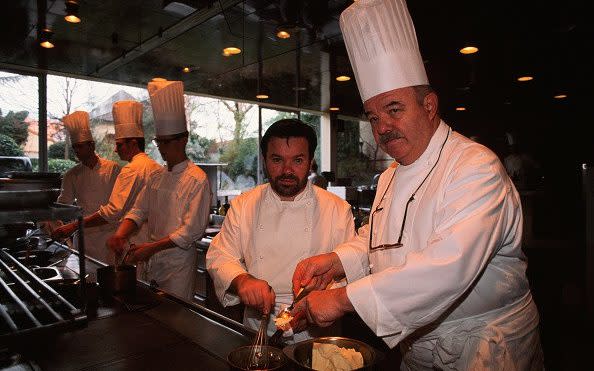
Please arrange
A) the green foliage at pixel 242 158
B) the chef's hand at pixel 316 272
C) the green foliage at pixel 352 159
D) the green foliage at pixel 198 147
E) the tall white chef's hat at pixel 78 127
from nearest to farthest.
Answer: the chef's hand at pixel 316 272, the tall white chef's hat at pixel 78 127, the green foliage at pixel 198 147, the green foliage at pixel 242 158, the green foliage at pixel 352 159

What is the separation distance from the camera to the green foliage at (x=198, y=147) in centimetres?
977

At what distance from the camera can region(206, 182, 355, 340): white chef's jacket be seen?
2.08 meters

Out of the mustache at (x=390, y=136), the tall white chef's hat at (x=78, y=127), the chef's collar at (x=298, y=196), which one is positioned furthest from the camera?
the tall white chef's hat at (x=78, y=127)

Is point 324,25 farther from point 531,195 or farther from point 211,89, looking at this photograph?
point 531,195

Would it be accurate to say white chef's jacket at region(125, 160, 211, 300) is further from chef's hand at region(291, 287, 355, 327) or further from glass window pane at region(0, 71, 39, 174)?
glass window pane at region(0, 71, 39, 174)

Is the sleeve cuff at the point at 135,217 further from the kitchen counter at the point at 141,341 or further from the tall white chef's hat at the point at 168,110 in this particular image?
the kitchen counter at the point at 141,341

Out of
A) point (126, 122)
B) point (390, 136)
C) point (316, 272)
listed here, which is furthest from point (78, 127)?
point (390, 136)

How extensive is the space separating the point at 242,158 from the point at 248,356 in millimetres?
9835

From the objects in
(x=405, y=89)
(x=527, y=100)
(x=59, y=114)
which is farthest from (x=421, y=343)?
(x=527, y=100)

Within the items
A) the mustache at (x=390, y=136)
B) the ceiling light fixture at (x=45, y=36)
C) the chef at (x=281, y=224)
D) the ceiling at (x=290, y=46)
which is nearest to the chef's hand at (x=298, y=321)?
the chef at (x=281, y=224)

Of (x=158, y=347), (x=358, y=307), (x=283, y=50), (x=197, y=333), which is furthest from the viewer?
(x=283, y=50)

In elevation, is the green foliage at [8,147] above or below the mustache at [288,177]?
above

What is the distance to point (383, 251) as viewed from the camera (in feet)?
5.24

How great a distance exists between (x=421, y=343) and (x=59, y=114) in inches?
329
